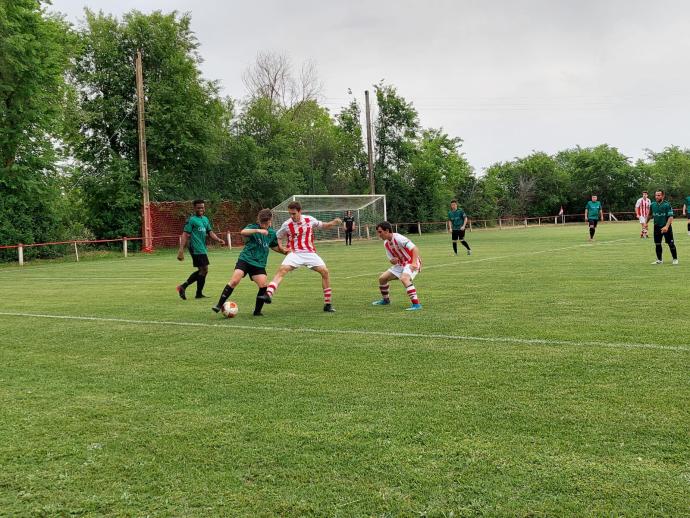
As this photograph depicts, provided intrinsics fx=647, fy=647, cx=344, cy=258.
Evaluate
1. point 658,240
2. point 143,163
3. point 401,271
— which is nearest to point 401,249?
point 401,271

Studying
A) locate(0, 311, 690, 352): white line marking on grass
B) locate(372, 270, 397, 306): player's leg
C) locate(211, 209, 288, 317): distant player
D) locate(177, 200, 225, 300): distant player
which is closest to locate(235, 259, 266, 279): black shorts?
locate(211, 209, 288, 317): distant player

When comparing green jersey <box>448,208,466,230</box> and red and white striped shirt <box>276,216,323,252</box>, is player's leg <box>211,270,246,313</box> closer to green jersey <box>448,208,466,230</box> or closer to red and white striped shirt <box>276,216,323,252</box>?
red and white striped shirt <box>276,216,323,252</box>

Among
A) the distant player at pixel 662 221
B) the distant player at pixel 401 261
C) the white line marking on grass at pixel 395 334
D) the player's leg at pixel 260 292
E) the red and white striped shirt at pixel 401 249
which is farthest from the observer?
the distant player at pixel 662 221

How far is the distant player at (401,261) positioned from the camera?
1040 centimetres

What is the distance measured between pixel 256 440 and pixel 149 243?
32.8 metres

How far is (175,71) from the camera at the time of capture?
132ft

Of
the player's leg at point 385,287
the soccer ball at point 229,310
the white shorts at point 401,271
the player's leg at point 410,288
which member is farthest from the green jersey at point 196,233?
the player's leg at point 410,288

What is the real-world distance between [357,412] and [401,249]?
19.6 ft

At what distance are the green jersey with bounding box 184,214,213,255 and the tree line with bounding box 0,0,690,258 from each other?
20.5m

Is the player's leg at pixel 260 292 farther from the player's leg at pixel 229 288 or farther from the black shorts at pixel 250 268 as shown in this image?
the player's leg at pixel 229 288

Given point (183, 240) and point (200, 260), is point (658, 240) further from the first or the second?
point (183, 240)

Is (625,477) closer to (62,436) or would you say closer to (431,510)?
(431,510)

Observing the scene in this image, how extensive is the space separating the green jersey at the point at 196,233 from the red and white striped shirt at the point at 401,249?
4.26 metres

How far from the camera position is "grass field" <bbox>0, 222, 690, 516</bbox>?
11.5 ft
